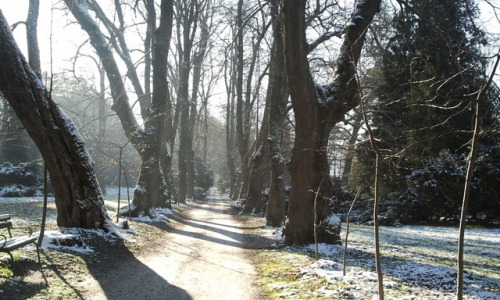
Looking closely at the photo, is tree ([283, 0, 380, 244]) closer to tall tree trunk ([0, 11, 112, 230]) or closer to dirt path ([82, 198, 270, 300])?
dirt path ([82, 198, 270, 300])

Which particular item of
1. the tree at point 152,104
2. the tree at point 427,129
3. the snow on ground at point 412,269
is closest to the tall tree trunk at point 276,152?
the tree at point 427,129

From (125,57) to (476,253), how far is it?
16859 mm

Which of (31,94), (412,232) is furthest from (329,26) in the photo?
(31,94)

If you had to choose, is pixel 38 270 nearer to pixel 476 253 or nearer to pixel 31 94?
pixel 31 94

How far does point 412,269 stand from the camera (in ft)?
22.3

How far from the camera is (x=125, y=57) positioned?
18906 millimetres

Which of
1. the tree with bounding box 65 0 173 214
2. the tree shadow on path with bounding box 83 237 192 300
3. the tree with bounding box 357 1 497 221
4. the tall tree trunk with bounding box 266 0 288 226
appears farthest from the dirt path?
the tree with bounding box 357 1 497 221

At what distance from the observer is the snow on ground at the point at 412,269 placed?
5.29 meters

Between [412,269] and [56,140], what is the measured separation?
761cm

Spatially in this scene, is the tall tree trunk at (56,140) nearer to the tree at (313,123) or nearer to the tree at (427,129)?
the tree at (313,123)

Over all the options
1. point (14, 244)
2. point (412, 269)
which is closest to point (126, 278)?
point (14, 244)

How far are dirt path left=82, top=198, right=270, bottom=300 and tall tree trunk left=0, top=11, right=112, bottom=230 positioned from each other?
64.6 inches

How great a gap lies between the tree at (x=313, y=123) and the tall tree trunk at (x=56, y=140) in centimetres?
462

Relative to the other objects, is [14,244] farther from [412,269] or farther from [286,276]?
[412,269]
